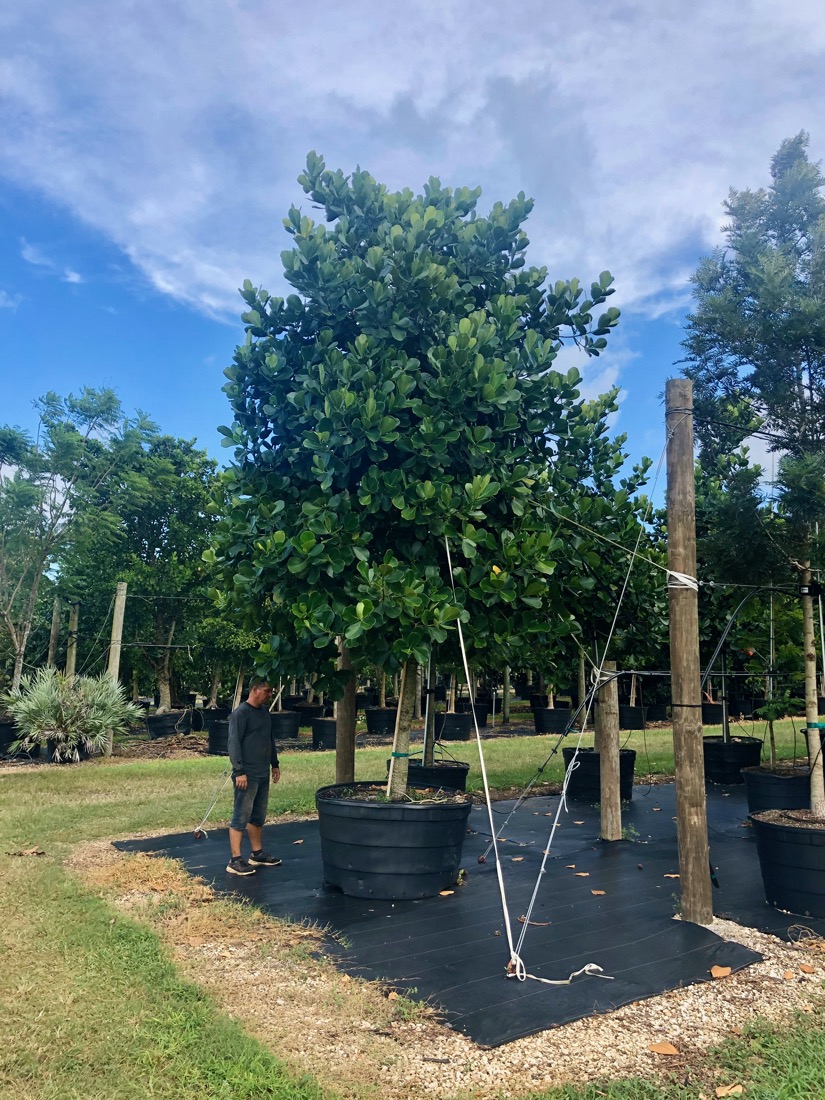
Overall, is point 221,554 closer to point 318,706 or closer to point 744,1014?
point 744,1014

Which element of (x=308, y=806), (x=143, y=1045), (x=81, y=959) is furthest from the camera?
(x=308, y=806)

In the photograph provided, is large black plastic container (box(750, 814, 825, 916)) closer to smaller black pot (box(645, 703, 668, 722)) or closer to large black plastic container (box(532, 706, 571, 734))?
large black plastic container (box(532, 706, 571, 734))

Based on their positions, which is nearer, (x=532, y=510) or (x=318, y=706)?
(x=532, y=510)

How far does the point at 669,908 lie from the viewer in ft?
16.9

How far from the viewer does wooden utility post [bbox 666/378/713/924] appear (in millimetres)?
Answer: 4883

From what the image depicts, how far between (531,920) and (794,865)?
1705 mm

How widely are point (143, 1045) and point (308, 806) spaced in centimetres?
591

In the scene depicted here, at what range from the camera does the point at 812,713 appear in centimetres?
556

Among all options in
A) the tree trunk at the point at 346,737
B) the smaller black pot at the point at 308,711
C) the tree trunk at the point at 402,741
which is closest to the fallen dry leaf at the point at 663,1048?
the tree trunk at the point at 402,741

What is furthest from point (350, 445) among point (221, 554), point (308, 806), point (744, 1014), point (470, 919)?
point (308, 806)

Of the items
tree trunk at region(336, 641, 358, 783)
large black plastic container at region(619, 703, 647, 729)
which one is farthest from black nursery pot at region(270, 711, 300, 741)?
tree trunk at region(336, 641, 358, 783)

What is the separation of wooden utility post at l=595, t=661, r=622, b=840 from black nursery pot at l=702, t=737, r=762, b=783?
176 inches

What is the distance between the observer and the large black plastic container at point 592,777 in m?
9.55

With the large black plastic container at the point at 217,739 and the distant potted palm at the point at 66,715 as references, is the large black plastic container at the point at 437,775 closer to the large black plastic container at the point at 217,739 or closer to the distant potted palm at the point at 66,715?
the large black plastic container at the point at 217,739
